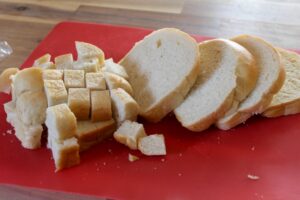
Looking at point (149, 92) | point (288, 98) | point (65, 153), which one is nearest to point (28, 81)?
point (65, 153)

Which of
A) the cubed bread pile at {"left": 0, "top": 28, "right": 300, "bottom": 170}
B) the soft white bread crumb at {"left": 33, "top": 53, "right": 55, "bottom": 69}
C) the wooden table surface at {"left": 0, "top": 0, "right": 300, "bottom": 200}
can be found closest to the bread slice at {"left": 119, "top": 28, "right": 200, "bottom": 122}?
the cubed bread pile at {"left": 0, "top": 28, "right": 300, "bottom": 170}

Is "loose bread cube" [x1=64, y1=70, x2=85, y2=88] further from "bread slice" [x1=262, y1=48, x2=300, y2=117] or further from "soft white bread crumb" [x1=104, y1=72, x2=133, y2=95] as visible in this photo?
"bread slice" [x1=262, y1=48, x2=300, y2=117]

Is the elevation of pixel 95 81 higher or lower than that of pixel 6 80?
higher

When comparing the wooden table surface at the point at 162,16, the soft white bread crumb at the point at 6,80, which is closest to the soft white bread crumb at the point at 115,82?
the soft white bread crumb at the point at 6,80

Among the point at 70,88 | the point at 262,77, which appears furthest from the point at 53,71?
the point at 262,77

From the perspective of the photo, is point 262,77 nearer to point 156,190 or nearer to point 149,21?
point 156,190

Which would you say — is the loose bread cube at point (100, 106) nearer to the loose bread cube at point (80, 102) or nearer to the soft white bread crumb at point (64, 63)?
the loose bread cube at point (80, 102)

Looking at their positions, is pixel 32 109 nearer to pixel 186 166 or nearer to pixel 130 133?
pixel 130 133
